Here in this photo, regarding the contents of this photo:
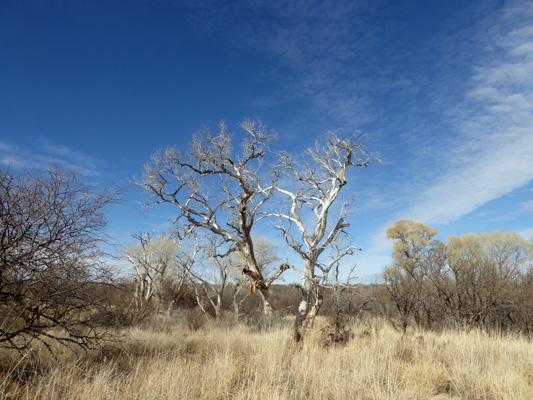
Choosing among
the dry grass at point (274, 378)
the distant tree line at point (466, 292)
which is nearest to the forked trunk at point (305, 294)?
the distant tree line at point (466, 292)

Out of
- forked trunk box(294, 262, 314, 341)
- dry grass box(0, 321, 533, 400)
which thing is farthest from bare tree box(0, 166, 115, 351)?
forked trunk box(294, 262, 314, 341)

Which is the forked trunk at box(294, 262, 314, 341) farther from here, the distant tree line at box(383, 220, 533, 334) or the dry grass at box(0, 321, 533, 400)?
the dry grass at box(0, 321, 533, 400)

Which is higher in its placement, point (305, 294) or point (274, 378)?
point (305, 294)

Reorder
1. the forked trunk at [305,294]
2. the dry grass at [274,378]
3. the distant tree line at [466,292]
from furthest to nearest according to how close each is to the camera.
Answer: the forked trunk at [305,294] → the distant tree line at [466,292] → the dry grass at [274,378]

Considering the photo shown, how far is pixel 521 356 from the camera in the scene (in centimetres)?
614

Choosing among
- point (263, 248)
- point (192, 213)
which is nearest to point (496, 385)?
point (192, 213)

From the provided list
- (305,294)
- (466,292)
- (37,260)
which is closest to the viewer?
(37,260)

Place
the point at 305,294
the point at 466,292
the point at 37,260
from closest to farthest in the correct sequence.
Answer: the point at 37,260, the point at 466,292, the point at 305,294

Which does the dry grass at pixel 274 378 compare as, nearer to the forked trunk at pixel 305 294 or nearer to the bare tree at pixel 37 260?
the bare tree at pixel 37 260

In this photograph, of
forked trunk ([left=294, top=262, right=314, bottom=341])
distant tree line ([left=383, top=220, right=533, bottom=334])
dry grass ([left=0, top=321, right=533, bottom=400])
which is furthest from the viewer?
forked trunk ([left=294, top=262, right=314, bottom=341])

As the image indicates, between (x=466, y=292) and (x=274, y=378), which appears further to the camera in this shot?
(x=466, y=292)

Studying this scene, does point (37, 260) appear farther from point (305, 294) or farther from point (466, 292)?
point (466, 292)

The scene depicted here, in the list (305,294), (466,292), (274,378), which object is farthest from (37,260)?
(466,292)

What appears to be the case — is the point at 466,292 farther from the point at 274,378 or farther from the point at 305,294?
the point at 274,378
